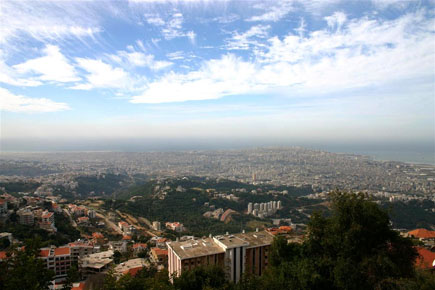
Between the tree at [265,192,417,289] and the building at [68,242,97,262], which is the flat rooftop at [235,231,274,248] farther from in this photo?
the building at [68,242,97,262]

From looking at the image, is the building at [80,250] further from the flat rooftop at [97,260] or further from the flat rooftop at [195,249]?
the flat rooftop at [195,249]

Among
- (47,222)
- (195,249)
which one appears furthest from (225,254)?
(47,222)

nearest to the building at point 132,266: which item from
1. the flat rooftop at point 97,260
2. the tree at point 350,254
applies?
the flat rooftop at point 97,260

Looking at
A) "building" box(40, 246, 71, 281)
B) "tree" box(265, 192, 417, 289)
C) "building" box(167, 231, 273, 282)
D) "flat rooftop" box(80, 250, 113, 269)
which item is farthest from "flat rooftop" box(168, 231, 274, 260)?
"building" box(40, 246, 71, 281)

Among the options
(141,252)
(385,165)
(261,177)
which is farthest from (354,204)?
(385,165)

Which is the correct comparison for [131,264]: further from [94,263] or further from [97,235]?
[97,235]

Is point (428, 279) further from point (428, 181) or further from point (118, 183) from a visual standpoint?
point (118, 183)
